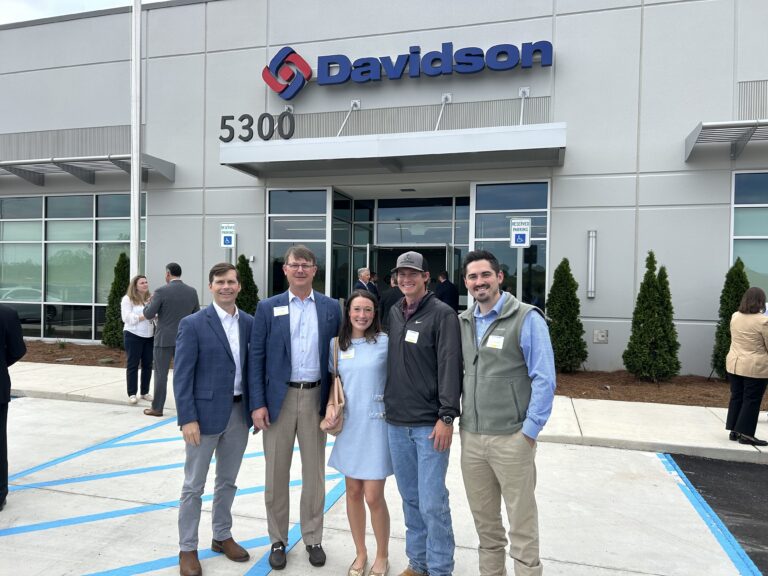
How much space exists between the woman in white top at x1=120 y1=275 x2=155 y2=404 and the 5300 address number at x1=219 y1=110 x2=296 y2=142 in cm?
497

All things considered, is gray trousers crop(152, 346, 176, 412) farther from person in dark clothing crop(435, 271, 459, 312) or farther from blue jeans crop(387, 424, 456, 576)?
person in dark clothing crop(435, 271, 459, 312)

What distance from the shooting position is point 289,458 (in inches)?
141

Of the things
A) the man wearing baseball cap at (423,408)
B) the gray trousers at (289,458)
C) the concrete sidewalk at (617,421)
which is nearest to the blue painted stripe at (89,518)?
the gray trousers at (289,458)

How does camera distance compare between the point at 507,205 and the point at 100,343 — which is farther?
the point at 100,343

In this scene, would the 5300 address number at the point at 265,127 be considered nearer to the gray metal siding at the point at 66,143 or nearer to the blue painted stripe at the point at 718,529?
the gray metal siding at the point at 66,143

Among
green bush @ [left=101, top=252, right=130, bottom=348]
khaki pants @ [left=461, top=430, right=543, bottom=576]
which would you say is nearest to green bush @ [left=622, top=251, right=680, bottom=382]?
khaki pants @ [left=461, top=430, right=543, bottom=576]

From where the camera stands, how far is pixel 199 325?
3477 millimetres

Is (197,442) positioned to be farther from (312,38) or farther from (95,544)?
(312,38)

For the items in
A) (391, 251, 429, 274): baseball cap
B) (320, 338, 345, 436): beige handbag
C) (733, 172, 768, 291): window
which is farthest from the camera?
(733, 172, 768, 291): window

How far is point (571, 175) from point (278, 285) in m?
6.92

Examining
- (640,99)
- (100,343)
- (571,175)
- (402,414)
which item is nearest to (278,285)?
(100,343)

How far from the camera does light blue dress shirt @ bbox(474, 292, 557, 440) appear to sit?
2.86 m

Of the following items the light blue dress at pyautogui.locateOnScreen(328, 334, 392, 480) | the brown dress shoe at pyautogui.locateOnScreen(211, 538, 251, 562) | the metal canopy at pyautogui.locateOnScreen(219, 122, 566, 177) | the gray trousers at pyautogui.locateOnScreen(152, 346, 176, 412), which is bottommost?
the brown dress shoe at pyautogui.locateOnScreen(211, 538, 251, 562)

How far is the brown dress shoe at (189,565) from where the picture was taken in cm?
330
